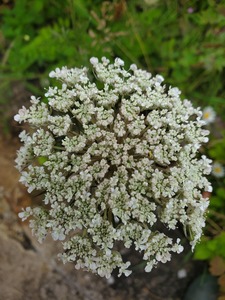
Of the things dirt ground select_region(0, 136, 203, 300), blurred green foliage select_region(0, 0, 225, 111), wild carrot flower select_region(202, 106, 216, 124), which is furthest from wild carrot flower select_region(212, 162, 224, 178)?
dirt ground select_region(0, 136, 203, 300)

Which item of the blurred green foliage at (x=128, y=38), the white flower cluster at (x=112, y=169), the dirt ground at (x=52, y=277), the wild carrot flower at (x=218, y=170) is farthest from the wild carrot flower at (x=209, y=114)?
the white flower cluster at (x=112, y=169)

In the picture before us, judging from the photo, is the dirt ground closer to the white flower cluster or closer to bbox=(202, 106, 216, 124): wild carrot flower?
bbox=(202, 106, 216, 124): wild carrot flower

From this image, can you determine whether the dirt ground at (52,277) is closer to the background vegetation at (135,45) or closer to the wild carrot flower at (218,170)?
the background vegetation at (135,45)

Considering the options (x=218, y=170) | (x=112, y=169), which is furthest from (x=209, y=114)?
(x=112, y=169)

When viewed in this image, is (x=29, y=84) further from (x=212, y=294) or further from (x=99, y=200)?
(x=212, y=294)

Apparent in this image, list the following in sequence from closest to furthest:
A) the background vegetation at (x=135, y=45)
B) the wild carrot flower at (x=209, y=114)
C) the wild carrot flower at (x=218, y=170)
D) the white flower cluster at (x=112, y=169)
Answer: the white flower cluster at (x=112, y=169), the background vegetation at (x=135, y=45), the wild carrot flower at (x=218, y=170), the wild carrot flower at (x=209, y=114)

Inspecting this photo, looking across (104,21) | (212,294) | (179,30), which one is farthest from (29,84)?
(212,294)
